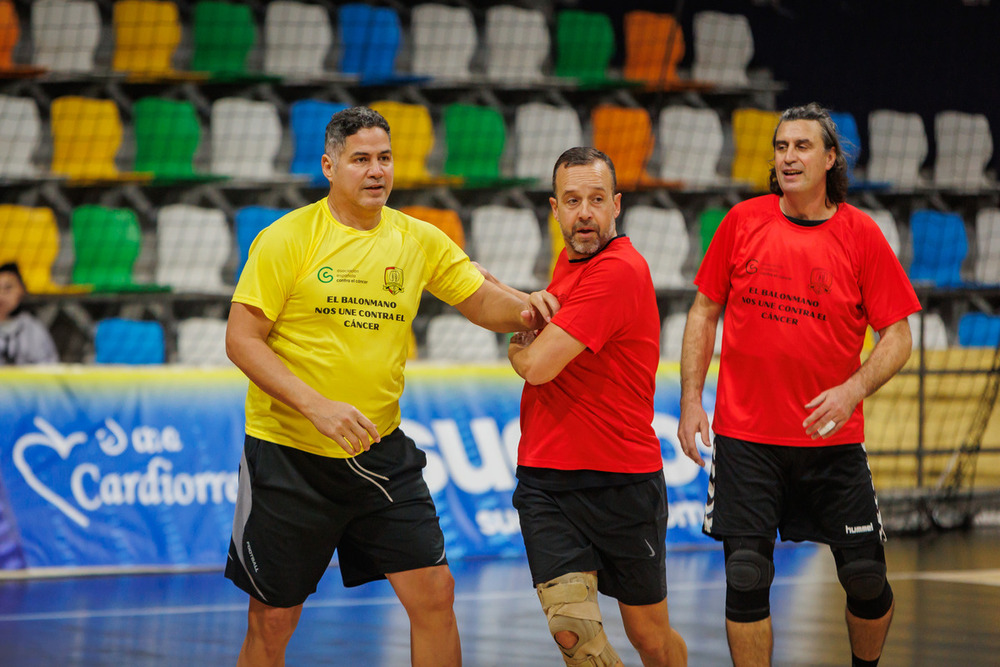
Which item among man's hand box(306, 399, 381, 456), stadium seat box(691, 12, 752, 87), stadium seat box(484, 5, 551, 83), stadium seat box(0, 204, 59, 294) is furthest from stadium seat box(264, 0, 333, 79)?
man's hand box(306, 399, 381, 456)

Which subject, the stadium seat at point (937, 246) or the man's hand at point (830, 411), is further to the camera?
the stadium seat at point (937, 246)

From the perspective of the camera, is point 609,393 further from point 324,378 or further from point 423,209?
point 423,209

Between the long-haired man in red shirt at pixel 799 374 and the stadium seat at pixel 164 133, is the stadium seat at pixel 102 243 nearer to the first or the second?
the stadium seat at pixel 164 133

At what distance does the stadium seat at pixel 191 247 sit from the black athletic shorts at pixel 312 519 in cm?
681

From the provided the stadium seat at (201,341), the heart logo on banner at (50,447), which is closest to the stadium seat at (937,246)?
the stadium seat at (201,341)

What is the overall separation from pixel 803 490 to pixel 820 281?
707 millimetres

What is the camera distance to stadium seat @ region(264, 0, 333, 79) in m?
10.9

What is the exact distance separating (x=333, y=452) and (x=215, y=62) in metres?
7.96

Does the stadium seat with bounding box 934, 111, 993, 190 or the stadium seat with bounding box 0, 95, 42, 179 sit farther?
the stadium seat with bounding box 934, 111, 993, 190

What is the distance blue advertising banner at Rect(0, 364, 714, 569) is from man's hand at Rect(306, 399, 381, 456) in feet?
13.6

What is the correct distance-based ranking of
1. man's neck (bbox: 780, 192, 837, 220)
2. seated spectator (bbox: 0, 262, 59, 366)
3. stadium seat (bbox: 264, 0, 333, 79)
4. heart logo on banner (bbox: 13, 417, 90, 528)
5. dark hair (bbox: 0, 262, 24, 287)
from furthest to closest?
stadium seat (bbox: 264, 0, 333, 79) → dark hair (bbox: 0, 262, 24, 287) → seated spectator (bbox: 0, 262, 59, 366) → heart logo on banner (bbox: 13, 417, 90, 528) → man's neck (bbox: 780, 192, 837, 220)

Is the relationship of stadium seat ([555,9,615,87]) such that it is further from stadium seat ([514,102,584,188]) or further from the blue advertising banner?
the blue advertising banner

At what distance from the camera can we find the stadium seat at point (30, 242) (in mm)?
9797

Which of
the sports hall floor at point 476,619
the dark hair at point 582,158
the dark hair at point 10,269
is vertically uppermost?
the dark hair at point 582,158
